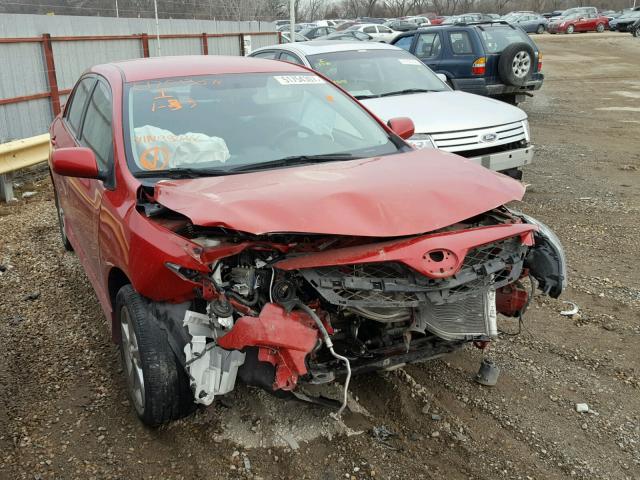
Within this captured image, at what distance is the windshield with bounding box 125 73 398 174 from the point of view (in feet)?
11.6

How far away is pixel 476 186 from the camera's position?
3.12 meters

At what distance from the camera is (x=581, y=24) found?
42812 mm

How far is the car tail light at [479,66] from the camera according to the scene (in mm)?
11281

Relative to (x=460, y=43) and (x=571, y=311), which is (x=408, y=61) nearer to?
(x=460, y=43)

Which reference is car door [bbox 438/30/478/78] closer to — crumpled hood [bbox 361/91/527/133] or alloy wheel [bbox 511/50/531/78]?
alloy wheel [bbox 511/50/531/78]

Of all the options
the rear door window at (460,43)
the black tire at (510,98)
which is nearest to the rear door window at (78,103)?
the rear door window at (460,43)

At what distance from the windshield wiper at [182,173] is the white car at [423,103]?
3.47 metres

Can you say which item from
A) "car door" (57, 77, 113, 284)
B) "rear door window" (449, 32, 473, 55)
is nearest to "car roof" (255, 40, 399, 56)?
"rear door window" (449, 32, 473, 55)

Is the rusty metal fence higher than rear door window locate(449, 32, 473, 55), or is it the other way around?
rear door window locate(449, 32, 473, 55)

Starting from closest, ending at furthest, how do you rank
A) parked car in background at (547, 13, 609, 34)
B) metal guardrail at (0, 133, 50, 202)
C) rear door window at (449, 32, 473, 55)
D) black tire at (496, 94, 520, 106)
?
metal guardrail at (0, 133, 50, 202) < rear door window at (449, 32, 473, 55) < black tire at (496, 94, 520, 106) < parked car in background at (547, 13, 609, 34)

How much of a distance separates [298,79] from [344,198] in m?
1.85

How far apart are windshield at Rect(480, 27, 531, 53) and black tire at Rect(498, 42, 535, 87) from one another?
396 millimetres

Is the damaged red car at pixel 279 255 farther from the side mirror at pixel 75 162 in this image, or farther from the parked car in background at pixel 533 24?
the parked car in background at pixel 533 24

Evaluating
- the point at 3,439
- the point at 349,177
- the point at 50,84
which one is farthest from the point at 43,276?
the point at 50,84
